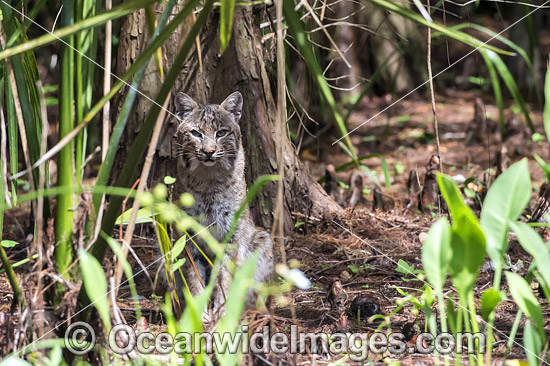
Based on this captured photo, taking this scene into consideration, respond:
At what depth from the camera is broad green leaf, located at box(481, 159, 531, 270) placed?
6.91 feet

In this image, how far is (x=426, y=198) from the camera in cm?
512

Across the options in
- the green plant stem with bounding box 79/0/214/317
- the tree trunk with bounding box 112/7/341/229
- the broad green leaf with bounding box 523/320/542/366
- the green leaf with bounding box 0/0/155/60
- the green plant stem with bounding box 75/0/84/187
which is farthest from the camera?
the tree trunk with bounding box 112/7/341/229

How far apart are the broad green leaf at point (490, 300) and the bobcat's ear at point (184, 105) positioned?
7.25ft

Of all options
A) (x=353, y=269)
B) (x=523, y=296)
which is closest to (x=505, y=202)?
(x=523, y=296)

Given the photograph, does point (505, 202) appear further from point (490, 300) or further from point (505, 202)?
point (490, 300)

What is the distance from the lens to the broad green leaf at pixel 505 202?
2.11 meters

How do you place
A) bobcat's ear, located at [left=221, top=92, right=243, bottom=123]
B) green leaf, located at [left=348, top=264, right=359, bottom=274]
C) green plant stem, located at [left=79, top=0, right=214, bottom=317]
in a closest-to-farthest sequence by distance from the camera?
green plant stem, located at [left=79, top=0, right=214, bottom=317], green leaf, located at [left=348, top=264, right=359, bottom=274], bobcat's ear, located at [left=221, top=92, right=243, bottom=123]

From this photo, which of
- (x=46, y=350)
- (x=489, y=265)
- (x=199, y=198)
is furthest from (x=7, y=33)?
(x=489, y=265)

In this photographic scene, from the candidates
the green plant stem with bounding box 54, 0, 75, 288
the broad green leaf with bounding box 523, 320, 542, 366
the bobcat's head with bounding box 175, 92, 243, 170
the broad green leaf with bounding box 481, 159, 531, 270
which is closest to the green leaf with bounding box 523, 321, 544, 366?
the broad green leaf with bounding box 523, 320, 542, 366

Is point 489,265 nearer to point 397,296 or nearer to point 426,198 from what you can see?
point 397,296

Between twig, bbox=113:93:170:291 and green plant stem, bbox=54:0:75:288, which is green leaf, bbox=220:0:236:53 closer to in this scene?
twig, bbox=113:93:170:291

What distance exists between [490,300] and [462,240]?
Answer: 0.25 m

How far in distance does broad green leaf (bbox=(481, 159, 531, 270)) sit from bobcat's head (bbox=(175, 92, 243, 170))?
1.91 meters

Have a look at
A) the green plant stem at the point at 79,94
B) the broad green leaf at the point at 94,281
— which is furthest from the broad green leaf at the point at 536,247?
the green plant stem at the point at 79,94
